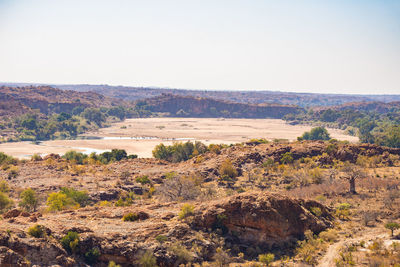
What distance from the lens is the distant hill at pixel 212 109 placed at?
183875 millimetres

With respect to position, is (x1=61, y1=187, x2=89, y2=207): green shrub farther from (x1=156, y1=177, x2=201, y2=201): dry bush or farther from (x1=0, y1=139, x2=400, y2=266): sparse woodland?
(x1=156, y1=177, x2=201, y2=201): dry bush

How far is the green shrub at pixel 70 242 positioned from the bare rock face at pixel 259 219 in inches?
261

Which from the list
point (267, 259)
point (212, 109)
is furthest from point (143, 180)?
point (212, 109)

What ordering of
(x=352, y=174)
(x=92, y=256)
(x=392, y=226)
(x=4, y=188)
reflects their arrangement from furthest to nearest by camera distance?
(x=4, y=188) → (x=352, y=174) → (x=392, y=226) → (x=92, y=256)

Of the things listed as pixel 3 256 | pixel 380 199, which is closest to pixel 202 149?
pixel 380 199

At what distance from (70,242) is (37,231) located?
1.64 m

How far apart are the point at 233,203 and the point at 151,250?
586 centimetres

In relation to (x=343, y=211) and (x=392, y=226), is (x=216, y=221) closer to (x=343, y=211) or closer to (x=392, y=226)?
(x=343, y=211)

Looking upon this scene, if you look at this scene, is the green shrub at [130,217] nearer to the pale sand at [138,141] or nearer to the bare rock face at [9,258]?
the bare rock face at [9,258]

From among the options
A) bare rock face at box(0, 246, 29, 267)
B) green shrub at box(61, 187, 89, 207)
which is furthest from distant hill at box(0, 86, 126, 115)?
bare rock face at box(0, 246, 29, 267)

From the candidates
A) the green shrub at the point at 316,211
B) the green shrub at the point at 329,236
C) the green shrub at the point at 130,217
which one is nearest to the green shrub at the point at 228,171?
the green shrub at the point at 316,211

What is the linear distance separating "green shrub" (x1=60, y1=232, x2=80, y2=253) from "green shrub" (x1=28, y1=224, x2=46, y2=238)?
39.8 inches

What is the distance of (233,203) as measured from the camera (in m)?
21.5

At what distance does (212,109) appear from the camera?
18550cm
